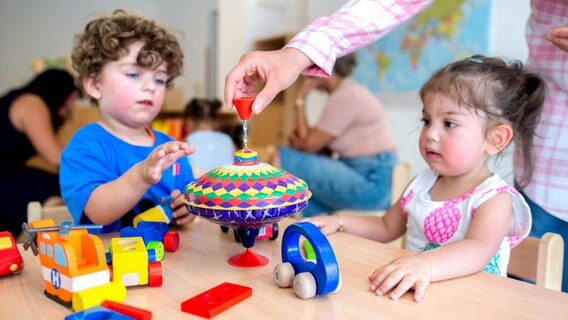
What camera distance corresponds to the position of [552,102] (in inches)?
40.6

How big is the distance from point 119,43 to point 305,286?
2.47ft

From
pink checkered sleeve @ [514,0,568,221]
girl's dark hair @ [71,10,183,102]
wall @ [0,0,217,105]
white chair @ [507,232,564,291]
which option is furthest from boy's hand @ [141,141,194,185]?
wall @ [0,0,217,105]

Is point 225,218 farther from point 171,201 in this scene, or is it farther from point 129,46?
point 129,46

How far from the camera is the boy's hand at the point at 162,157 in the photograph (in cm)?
74

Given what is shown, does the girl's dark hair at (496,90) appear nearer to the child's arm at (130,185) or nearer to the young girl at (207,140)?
the child's arm at (130,185)

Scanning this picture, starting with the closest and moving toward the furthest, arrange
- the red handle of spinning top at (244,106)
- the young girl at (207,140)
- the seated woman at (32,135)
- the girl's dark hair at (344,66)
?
the red handle of spinning top at (244,106) → the seated woman at (32,135) → the girl's dark hair at (344,66) → the young girl at (207,140)

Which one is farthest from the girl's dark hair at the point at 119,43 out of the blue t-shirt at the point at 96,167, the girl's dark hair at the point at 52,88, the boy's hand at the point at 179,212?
the girl's dark hair at the point at 52,88

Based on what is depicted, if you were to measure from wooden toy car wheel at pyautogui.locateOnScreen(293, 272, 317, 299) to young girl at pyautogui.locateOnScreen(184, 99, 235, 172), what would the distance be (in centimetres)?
171

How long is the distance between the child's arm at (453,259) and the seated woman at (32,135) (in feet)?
6.03

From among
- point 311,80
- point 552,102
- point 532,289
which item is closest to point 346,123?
point 311,80

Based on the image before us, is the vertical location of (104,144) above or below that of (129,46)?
below

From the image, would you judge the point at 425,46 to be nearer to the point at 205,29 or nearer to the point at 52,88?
the point at 52,88

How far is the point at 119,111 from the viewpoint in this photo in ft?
3.53

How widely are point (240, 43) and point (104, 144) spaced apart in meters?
3.25
